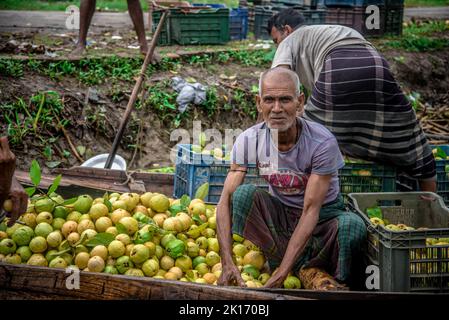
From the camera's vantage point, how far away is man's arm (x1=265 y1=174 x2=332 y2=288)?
319 centimetres

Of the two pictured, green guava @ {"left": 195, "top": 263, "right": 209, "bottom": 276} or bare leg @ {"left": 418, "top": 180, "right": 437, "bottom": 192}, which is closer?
green guava @ {"left": 195, "top": 263, "right": 209, "bottom": 276}

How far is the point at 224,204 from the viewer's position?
349 cm

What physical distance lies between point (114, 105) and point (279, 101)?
3.83 metres

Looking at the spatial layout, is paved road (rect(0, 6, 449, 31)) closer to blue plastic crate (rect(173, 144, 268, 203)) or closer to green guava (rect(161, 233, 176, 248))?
blue plastic crate (rect(173, 144, 268, 203))

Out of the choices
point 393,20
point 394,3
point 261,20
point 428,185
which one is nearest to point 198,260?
point 428,185

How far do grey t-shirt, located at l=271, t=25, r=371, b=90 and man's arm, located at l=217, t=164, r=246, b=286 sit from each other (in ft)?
4.45

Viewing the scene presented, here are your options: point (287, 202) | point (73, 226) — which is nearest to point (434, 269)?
point (287, 202)

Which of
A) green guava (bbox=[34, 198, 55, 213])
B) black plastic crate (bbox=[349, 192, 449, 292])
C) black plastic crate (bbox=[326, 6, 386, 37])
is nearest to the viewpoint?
black plastic crate (bbox=[349, 192, 449, 292])

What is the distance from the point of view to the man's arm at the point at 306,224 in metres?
3.19

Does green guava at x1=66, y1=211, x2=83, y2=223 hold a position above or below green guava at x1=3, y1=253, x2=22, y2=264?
above

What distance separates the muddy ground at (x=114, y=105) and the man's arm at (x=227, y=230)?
2.85 metres

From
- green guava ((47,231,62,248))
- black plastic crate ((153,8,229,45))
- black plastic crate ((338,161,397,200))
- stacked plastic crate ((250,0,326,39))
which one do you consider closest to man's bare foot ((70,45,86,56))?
black plastic crate ((153,8,229,45))

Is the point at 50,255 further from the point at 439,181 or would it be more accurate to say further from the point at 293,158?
the point at 439,181

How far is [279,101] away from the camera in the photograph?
11.0ft
